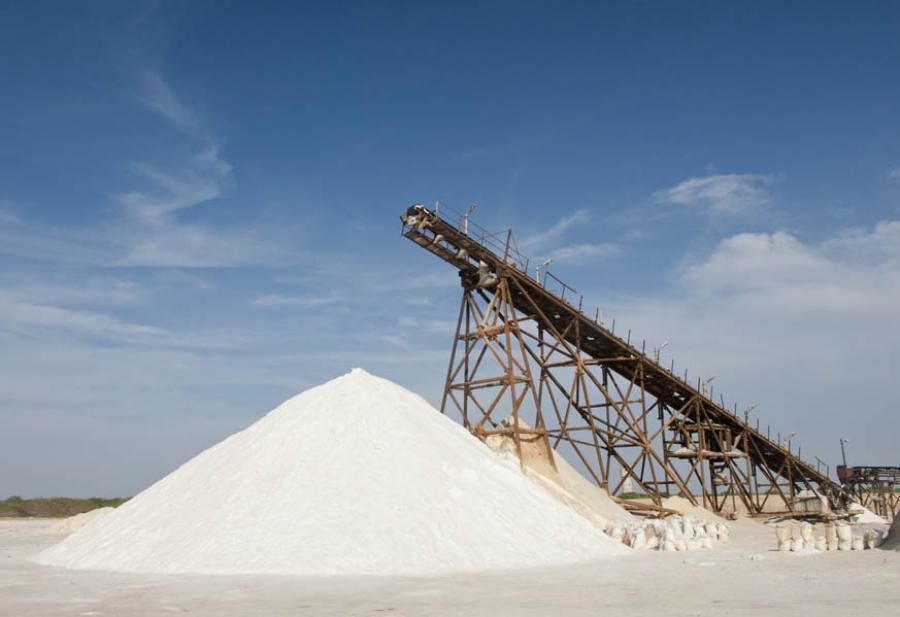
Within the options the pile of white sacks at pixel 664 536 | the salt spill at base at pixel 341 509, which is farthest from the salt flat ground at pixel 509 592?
the pile of white sacks at pixel 664 536

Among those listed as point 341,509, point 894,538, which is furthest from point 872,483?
point 341,509

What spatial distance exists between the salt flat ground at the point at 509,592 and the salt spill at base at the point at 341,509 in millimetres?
780

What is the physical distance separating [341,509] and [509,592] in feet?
13.0

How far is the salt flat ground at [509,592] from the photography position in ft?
23.7

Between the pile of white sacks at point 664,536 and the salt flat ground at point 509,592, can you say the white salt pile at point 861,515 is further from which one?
the salt flat ground at point 509,592

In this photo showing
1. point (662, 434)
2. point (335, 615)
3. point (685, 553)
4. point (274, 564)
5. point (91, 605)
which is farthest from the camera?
point (662, 434)

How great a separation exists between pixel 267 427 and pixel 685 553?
8.91 meters

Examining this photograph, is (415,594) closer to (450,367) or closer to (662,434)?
(450,367)

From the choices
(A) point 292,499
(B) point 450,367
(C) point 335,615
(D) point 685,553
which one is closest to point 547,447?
(B) point 450,367

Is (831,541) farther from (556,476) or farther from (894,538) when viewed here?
(556,476)

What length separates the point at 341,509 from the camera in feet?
37.9

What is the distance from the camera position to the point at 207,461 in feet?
49.1

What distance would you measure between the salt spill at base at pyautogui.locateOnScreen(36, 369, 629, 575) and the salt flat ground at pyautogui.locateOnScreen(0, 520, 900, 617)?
780 millimetres

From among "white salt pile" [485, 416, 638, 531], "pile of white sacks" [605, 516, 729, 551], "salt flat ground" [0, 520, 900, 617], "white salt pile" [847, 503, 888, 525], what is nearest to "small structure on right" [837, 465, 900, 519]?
"white salt pile" [847, 503, 888, 525]
